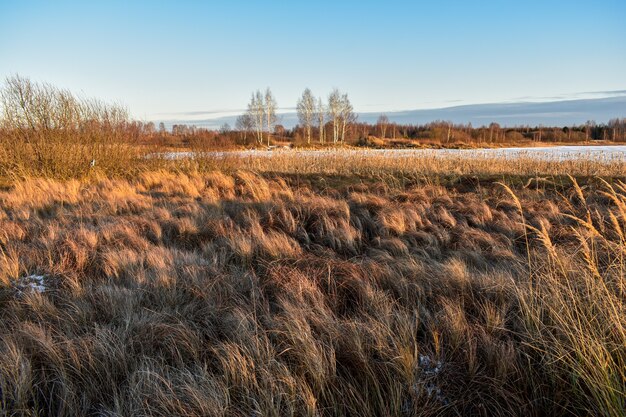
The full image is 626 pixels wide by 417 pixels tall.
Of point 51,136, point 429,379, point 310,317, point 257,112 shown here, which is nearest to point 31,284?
point 310,317

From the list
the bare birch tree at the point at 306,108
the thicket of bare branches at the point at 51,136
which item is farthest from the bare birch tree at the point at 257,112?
the thicket of bare branches at the point at 51,136

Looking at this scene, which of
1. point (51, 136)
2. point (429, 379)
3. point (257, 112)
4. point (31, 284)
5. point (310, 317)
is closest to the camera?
point (429, 379)

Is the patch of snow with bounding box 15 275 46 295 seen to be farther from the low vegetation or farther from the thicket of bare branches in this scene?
the thicket of bare branches

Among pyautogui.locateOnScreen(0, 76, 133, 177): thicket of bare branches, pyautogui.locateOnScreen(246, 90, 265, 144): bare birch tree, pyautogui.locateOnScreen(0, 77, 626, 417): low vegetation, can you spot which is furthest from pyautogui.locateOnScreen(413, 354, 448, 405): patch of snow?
pyautogui.locateOnScreen(246, 90, 265, 144): bare birch tree

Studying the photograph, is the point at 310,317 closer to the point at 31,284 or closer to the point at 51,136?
the point at 31,284

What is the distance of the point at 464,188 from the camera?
12.0 meters

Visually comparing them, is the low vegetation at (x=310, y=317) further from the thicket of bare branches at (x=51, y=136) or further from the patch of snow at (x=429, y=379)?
the thicket of bare branches at (x=51, y=136)

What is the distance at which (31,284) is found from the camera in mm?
3600

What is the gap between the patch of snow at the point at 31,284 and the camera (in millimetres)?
3456

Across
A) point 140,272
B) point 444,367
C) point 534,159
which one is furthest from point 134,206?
point 534,159

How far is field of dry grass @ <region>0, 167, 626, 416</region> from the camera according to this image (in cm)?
209

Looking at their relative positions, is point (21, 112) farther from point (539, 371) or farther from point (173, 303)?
point (539, 371)

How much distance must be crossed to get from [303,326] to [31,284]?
265 cm

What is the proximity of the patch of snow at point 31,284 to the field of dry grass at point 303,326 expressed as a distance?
0.07 ft
